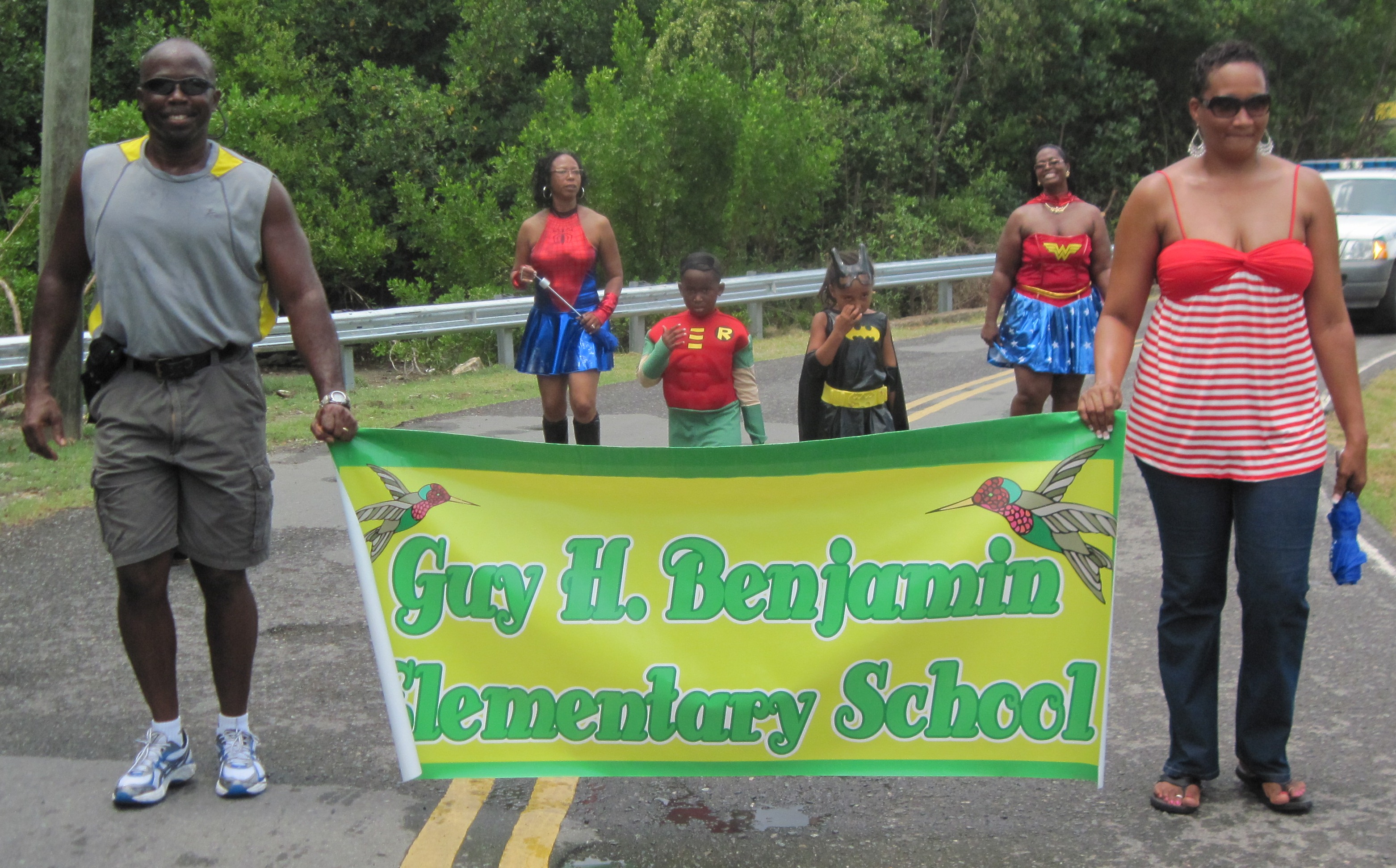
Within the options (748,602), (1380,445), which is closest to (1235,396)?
(748,602)

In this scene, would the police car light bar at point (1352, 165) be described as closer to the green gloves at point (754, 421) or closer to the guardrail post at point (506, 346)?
the guardrail post at point (506, 346)

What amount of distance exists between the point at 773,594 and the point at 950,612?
1.56 ft

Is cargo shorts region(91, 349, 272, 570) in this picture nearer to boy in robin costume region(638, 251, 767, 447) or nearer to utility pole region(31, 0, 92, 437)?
boy in robin costume region(638, 251, 767, 447)

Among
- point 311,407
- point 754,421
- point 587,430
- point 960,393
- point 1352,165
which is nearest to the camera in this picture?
point 754,421

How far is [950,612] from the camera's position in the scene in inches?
149

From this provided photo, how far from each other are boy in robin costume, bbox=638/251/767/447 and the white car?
38.6 feet

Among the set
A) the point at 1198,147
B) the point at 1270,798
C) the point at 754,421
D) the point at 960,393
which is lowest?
the point at 960,393

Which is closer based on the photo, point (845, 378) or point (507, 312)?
point (845, 378)

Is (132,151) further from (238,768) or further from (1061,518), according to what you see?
(1061,518)

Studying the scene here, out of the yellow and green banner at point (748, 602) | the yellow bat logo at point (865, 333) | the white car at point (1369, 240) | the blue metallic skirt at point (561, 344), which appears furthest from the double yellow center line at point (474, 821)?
the white car at point (1369, 240)

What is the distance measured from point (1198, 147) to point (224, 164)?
280cm

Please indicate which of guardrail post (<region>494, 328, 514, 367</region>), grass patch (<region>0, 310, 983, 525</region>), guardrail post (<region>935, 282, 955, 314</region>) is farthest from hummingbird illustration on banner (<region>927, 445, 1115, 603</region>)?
guardrail post (<region>935, 282, 955, 314</region>)

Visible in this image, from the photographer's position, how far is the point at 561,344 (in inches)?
300

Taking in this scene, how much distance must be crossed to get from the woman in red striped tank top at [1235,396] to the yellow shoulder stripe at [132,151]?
270 cm
